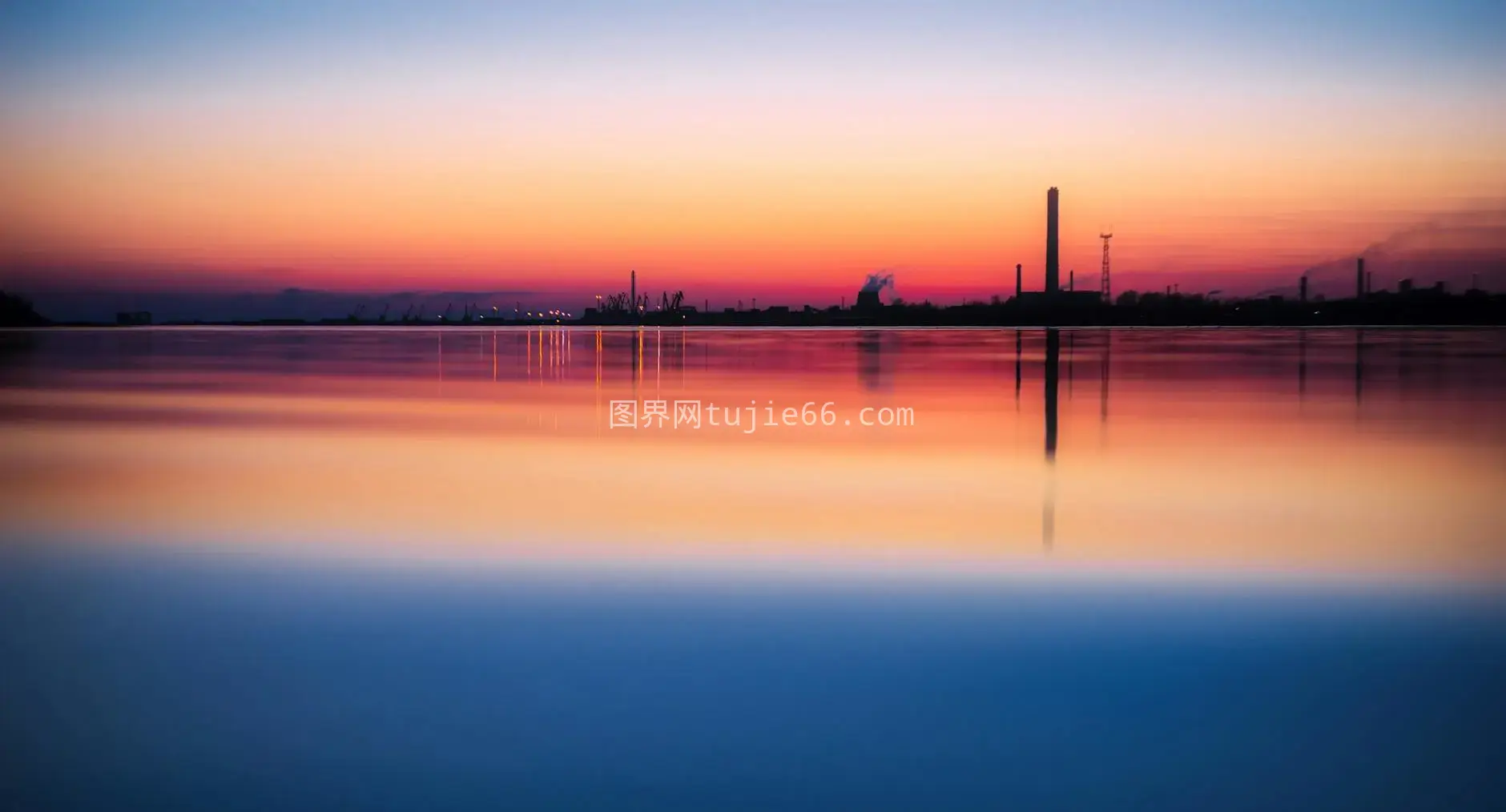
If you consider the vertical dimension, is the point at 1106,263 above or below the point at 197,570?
above

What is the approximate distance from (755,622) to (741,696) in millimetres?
1009

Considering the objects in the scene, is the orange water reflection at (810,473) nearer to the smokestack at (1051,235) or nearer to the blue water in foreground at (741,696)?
the blue water in foreground at (741,696)

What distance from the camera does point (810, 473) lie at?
10.3 m

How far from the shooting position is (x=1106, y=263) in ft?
397

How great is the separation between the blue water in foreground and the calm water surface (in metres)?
0.02

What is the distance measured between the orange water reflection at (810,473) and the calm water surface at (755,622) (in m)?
0.06

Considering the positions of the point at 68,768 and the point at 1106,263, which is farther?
the point at 1106,263

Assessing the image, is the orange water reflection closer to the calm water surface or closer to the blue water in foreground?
the calm water surface

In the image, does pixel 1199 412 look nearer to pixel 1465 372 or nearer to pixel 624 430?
pixel 624 430

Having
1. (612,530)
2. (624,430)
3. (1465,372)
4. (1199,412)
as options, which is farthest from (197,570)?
(1465,372)

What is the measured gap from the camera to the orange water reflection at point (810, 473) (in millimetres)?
7406

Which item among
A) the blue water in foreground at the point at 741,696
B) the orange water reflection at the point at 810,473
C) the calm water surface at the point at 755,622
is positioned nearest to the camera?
the blue water in foreground at the point at 741,696

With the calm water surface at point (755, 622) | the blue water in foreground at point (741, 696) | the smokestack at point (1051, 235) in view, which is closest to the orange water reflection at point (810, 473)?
the calm water surface at point (755, 622)

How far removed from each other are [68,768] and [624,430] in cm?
1033
